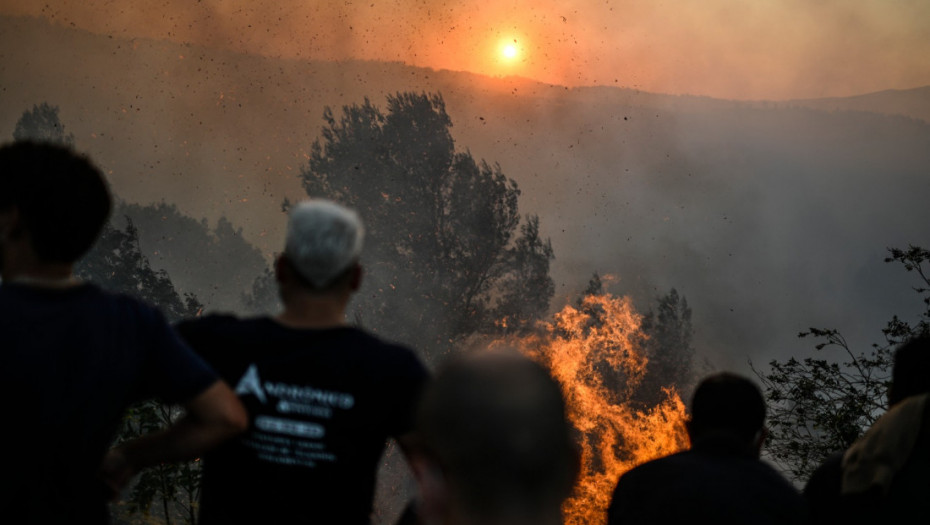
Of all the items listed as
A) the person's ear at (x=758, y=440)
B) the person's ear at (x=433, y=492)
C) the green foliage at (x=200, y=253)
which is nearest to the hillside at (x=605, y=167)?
the green foliage at (x=200, y=253)

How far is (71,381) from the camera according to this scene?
1.66 m

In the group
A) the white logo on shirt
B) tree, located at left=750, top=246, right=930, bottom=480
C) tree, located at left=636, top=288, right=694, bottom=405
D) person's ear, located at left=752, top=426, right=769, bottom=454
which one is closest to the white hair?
the white logo on shirt

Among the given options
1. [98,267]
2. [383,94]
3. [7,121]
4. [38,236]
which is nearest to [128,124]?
[7,121]

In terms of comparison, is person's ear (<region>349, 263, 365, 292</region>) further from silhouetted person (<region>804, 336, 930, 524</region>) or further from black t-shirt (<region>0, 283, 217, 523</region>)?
silhouetted person (<region>804, 336, 930, 524</region>)

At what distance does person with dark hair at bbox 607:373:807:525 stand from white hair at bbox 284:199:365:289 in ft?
4.52

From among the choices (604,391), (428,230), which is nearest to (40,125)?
(428,230)

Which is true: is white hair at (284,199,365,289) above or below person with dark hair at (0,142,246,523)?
above

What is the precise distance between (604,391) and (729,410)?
1596 inches

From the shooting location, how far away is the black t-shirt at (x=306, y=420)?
6.23 feet

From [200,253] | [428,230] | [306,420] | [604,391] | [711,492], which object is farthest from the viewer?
[200,253]

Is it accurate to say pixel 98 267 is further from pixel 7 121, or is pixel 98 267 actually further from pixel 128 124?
pixel 128 124

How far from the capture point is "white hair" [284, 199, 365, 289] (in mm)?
1897

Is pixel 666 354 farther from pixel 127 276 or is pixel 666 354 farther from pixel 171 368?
pixel 171 368

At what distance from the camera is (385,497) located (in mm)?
35812
